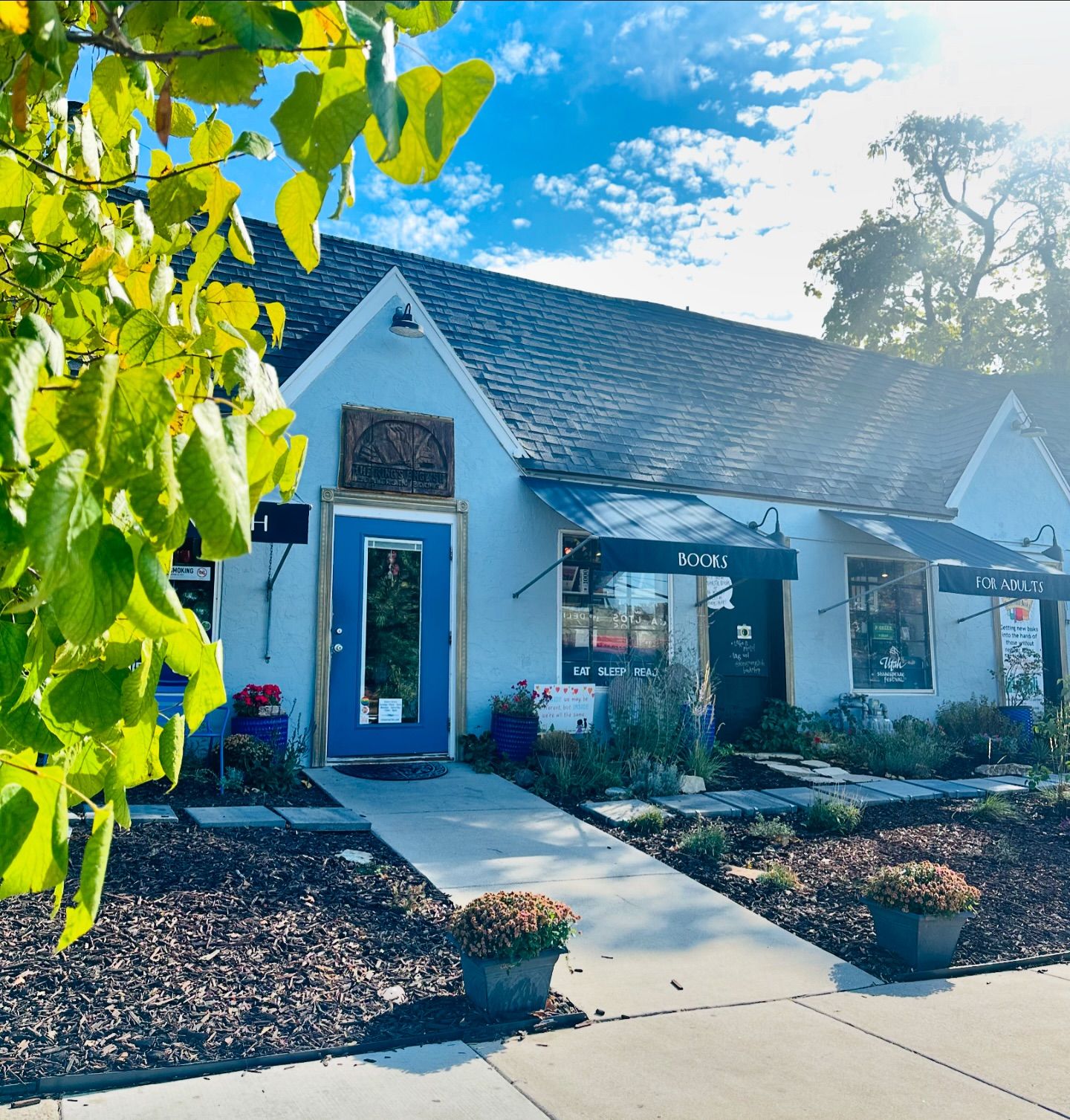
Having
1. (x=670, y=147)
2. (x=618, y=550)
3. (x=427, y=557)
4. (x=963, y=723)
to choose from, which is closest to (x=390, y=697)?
(x=427, y=557)

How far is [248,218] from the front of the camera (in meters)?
11.9

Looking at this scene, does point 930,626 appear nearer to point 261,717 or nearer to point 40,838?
point 261,717

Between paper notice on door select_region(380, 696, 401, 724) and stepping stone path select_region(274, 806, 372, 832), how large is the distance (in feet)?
8.20

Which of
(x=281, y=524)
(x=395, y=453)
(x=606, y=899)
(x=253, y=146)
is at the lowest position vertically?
(x=606, y=899)

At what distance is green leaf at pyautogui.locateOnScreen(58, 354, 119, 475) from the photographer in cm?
97

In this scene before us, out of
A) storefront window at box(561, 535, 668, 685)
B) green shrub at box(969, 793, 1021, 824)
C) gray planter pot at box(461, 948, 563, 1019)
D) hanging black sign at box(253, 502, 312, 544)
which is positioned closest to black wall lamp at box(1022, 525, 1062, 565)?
storefront window at box(561, 535, 668, 685)

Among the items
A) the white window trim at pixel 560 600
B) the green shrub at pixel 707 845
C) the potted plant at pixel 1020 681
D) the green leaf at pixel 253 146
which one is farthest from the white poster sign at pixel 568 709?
the green leaf at pixel 253 146

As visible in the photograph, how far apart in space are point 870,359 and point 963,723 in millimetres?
7284

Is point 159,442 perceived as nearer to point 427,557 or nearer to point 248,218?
point 427,557

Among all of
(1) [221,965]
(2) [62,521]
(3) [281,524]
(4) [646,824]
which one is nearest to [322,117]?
(2) [62,521]

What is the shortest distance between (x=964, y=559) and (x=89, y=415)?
1279 cm

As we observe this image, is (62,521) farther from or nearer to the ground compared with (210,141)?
nearer to the ground

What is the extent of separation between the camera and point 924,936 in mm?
5184

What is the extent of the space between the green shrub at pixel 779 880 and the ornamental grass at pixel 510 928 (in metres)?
2.50
